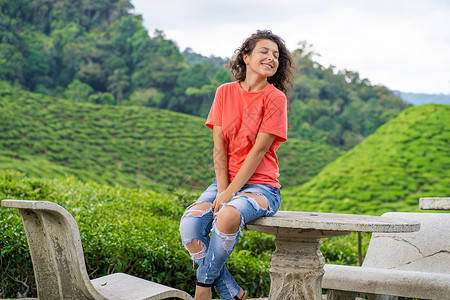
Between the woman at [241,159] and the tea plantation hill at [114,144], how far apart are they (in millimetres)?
10785

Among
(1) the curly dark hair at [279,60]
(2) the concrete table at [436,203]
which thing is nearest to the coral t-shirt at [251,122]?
(1) the curly dark hair at [279,60]

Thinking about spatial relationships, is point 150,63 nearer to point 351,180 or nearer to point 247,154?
point 351,180

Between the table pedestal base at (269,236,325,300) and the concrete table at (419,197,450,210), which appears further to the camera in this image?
the concrete table at (419,197,450,210)

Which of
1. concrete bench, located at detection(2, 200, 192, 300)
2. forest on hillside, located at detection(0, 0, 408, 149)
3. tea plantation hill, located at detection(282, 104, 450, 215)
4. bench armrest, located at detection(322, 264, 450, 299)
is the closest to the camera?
concrete bench, located at detection(2, 200, 192, 300)

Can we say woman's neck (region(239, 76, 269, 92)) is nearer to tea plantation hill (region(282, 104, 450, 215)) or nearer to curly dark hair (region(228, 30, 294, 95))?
curly dark hair (region(228, 30, 294, 95))

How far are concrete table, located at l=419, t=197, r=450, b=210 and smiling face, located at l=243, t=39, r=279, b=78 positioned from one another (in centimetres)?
121

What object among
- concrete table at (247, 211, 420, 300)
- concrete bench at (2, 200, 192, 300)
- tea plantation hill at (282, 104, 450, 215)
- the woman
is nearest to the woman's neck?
the woman

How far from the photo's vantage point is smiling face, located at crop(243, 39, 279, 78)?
2.60 meters

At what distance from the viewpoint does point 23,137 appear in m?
14.8

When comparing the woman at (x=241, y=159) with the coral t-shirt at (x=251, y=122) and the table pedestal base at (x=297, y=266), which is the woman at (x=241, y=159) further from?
the table pedestal base at (x=297, y=266)

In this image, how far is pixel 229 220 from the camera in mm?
2201

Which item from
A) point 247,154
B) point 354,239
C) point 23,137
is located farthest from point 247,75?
point 23,137

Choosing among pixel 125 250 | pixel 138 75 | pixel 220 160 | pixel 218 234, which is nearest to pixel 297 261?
pixel 218 234

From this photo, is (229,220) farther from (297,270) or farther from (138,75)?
(138,75)
